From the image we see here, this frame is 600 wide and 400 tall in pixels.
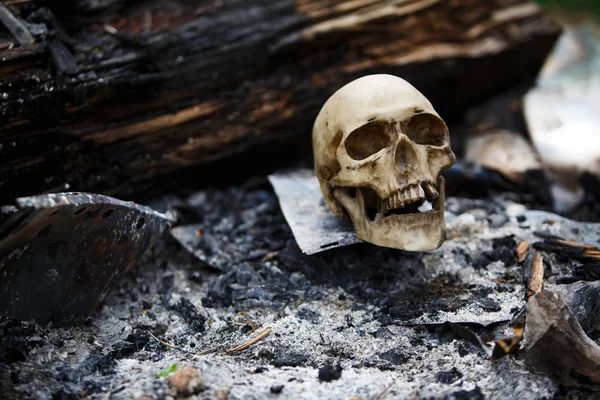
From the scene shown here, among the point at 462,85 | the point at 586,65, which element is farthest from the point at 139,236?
the point at 586,65

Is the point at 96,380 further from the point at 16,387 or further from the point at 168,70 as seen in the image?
the point at 168,70

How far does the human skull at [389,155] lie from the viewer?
2520 millimetres

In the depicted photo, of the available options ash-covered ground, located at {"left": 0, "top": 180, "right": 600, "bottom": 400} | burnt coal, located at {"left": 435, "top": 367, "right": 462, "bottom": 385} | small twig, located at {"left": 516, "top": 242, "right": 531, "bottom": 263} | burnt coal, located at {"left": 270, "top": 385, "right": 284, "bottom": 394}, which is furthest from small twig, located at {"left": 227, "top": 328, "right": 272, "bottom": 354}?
small twig, located at {"left": 516, "top": 242, "right": 531, "bottom": 263}

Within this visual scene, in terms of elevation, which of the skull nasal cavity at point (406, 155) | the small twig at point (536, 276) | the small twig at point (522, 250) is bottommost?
the small twig at point (522, 250)

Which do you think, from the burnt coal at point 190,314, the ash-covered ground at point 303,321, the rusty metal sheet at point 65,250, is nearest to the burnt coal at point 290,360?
the ash-covered ground at point 303,321

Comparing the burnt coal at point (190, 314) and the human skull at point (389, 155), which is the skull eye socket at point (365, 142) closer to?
the human skull at point (389, 155)

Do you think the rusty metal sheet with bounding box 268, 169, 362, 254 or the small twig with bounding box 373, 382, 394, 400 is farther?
the rusty metal sheet with bounding box 268, 169, 362, 254

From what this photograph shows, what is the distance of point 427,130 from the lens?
268 cm

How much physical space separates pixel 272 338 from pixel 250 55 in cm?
193

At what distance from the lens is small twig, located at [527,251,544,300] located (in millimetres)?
2633

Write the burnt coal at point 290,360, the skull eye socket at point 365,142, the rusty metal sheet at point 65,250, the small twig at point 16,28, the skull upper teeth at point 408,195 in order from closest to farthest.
Answer: the rusty metal sheet at point 65,250 < the burnt coal at point 290,360 < the skull upper teeth at point 408,195 < the skull eye socket at point 365,142 < the small twig at point 16,28

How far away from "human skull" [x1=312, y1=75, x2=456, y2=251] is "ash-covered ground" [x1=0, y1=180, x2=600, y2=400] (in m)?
0.33

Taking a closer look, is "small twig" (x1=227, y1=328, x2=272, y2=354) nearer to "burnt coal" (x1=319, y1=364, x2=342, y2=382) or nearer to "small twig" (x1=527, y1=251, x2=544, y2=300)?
"burnt coal" (x1=319, y1=364, x2=342, y2=382)

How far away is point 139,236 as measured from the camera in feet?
8.84
